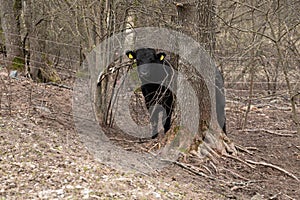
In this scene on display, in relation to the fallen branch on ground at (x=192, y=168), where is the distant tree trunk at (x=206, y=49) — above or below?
above

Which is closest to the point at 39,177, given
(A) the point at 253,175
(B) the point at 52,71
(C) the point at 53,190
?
(C) the point at 53,190

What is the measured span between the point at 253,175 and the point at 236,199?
3.57 ft

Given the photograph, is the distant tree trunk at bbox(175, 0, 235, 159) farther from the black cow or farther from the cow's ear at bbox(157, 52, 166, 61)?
the cow's ear at bbox(157, 52, 166, 61)

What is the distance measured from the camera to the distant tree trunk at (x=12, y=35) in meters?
10.0

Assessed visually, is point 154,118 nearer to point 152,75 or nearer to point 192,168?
point 152,75

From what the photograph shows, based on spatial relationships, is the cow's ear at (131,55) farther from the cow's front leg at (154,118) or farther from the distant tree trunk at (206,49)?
the distant tree trunk at (206,49)

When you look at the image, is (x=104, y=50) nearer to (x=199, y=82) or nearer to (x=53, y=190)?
(x=199, y=82)

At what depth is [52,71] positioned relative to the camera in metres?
10.8

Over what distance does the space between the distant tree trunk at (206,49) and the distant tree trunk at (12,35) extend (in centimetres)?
507

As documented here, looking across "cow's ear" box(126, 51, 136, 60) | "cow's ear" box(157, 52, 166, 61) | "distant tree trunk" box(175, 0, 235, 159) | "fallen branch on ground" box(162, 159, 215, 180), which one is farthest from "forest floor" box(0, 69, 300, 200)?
"cow's ear" box(157, 52, 166, 61)

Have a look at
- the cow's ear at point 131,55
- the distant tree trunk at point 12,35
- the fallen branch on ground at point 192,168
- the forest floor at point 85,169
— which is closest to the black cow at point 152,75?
the cow's ear at point 131,55

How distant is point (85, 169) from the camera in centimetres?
532

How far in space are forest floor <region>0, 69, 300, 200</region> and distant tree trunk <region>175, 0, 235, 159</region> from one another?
14.5 inches

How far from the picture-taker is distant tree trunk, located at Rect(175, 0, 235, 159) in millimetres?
6367
